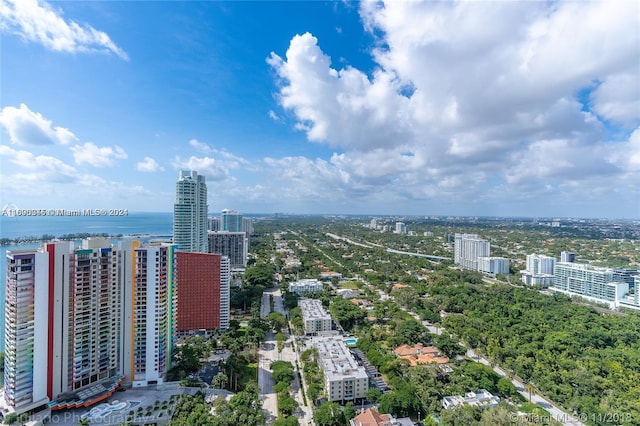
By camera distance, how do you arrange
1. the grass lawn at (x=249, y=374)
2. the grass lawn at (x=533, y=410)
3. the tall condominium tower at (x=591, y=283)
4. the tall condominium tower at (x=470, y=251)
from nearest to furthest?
1. the grass lawn at (x=533, y=410)
2. the grass lawn at (x=249, y=374)
3. the tall condominium tower at (x=591, y=283)
4. the tall condominium tower at (x=470, y=251)

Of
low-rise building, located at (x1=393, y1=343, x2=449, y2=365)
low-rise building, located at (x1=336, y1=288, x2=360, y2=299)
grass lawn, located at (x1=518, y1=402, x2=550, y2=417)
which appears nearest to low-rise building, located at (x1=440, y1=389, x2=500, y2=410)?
grass lawn, located at (x1=518, y1=402, x2=550, y2=417)

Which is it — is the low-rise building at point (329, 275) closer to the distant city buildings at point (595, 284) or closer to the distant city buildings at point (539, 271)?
the distant city buildings at point (539, 271)

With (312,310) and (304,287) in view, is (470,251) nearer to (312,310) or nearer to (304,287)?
(304,287)

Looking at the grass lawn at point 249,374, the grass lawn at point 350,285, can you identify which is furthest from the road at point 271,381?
the grass lawn at point 350,285

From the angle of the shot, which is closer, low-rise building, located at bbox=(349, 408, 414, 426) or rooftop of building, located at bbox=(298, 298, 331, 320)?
low-rise building, located at bbox=(349, 408, 414, 426)

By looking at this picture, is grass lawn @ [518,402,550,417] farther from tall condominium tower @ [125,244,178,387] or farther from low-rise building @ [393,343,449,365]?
tall condominium tower @ [125,244,178,387]

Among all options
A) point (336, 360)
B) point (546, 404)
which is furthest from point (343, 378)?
point (546, 404)
